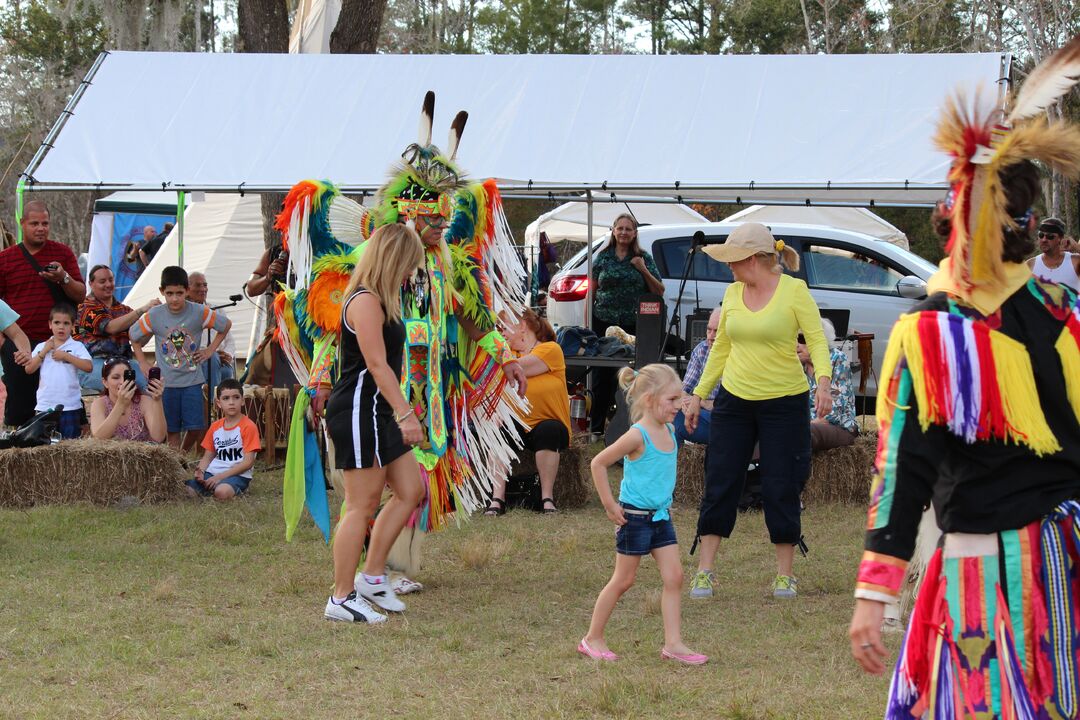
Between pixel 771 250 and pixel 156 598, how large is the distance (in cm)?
305

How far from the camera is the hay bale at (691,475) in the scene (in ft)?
26.3

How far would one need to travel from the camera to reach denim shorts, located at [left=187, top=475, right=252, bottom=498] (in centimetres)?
822

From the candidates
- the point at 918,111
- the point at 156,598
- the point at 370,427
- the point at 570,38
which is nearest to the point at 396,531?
the point at 370,427

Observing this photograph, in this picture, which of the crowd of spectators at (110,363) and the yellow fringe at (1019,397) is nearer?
the yellow fringe at (1019,397)

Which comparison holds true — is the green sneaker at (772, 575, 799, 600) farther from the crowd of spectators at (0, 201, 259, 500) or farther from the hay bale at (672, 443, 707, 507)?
the crowd of spectators at (0, 201, 259, 500)

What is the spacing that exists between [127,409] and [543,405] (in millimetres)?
2851

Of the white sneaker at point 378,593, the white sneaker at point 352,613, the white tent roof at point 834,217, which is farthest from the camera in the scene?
the white tent roof at point 834,217

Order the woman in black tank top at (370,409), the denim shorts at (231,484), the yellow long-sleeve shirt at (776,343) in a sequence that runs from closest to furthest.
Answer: the woman in black tank top at (370,409)
the yellow long-sleeve shirt at (776,343)
the denim shorts at (231,484)

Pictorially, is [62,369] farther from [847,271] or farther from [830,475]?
[847,271]

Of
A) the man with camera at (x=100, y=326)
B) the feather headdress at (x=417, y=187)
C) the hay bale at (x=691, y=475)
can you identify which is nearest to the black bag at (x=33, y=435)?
the man with camera at (x=100, y=326)

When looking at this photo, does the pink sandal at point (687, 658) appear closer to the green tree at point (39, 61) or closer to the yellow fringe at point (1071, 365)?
the yellow fringe at point (1071, 365)

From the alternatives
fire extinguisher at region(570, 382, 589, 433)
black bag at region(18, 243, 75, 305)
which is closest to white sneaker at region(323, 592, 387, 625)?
black bag at region(18, 243, 75, 305)

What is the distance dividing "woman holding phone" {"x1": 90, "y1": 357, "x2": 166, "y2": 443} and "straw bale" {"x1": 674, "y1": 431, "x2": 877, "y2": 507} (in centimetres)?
350

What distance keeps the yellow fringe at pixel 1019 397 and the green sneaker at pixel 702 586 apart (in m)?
3.31
